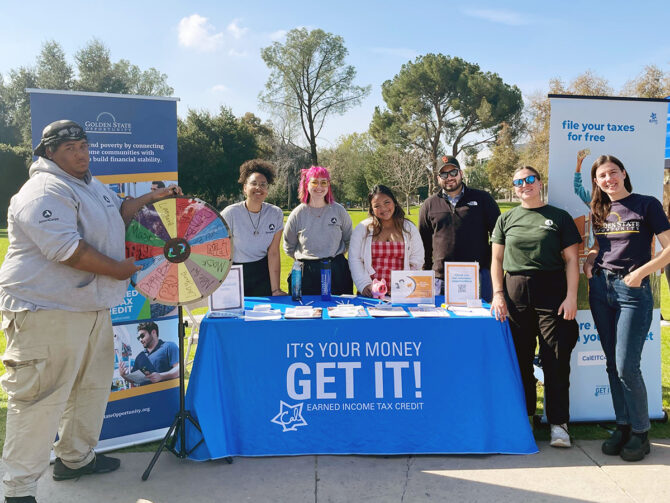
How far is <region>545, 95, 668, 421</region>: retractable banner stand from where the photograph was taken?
3566 mm

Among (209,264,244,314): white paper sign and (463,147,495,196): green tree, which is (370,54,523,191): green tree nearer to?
(463,147,495,196): green tree

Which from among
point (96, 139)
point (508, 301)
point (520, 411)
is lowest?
point (520, 411)

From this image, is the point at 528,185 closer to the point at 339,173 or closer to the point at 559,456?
the point at 559,456

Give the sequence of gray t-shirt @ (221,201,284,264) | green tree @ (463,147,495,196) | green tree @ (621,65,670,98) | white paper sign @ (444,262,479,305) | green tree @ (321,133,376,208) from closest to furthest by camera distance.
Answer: white paper sign @ (444,262,479,305)
gray t-shirt @ (221,201,284,264)
green tree @ (621,65,670,98)
green tree @ (463,147,495,196)
green tree @ (321,133,376,208)

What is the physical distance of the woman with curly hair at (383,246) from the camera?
377 centimetres

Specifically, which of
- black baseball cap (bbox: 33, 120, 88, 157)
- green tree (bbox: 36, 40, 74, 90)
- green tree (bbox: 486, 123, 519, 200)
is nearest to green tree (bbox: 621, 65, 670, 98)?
green tree (bbox: 486, 123, 519, 200)

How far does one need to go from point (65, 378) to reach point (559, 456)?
2.85 metres

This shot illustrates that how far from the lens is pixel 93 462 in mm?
2959

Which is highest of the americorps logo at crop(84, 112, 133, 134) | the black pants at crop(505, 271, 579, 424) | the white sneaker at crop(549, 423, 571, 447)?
the americorps logo at crop(84, 112, 133, 134)

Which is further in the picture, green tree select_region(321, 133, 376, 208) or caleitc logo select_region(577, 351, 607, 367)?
green tree select_region(321, 133, 376, 208)

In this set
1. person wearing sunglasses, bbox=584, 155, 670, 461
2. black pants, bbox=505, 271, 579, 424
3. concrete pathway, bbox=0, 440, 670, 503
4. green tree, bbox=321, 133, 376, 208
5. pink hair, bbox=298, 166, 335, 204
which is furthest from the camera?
green tree, bbox=321, 133, 376, 208

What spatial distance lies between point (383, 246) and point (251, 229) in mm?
1061

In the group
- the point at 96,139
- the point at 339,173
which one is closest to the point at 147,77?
the point at 339,173

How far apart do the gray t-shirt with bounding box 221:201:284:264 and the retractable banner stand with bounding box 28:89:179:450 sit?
2.11 ft
